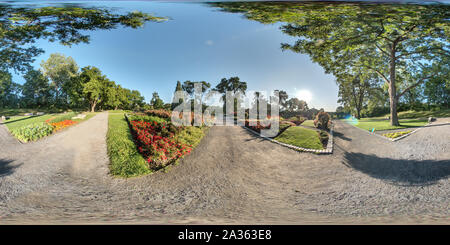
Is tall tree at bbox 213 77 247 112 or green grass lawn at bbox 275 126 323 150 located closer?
tall tree at bbox 213 77 247 112

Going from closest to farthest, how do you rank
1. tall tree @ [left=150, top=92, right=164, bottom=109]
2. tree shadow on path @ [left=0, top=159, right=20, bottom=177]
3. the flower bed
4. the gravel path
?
the gravel path, tree shadow on path @ [left=0, top=159, right=20, bottom=177], tall tree @ [left=150, top=92, right=164, bottom=109], the flower bed

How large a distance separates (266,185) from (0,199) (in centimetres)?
219

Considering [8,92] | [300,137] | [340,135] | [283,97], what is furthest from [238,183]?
[8,92]

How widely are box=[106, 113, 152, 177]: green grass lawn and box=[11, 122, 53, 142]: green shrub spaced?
1.74 ft

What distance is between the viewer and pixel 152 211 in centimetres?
130

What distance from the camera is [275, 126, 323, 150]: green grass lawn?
1.64 meters

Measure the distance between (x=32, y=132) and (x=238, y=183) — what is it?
1919 millimetres

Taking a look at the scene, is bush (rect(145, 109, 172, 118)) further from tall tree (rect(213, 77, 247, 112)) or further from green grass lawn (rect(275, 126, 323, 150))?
green grass lawn (rect(275, 126, 323, 150))

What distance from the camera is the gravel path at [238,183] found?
50.8 inches

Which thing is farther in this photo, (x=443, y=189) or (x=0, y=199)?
(x=443, y=189)

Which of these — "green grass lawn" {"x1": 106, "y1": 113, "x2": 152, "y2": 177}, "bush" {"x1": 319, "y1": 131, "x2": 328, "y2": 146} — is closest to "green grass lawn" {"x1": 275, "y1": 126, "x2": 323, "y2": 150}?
"bush" {"x1": 319, "y1": 131, "x2": 328, "y2": 146}
